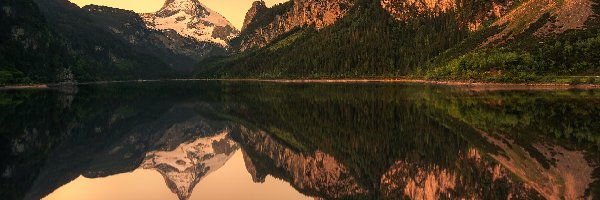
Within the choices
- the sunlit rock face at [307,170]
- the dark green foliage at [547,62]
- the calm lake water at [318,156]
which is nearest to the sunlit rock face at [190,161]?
the calm lake water at [318,156]

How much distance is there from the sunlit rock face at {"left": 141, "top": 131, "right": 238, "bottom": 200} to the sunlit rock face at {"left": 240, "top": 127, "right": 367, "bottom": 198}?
8.93ft

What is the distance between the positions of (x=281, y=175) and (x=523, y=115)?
41.6 metres

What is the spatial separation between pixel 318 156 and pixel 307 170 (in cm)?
336

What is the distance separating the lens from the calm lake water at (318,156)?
33062 millimetres

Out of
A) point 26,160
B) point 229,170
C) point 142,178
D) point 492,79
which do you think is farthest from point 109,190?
point 492,79

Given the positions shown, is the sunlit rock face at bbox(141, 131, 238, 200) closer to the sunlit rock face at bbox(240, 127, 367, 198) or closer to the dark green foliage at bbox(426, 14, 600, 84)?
A: the sunlit rock face at bbox(240, 127, 367, 198)

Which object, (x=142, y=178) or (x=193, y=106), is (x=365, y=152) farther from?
(x=193, y=106)

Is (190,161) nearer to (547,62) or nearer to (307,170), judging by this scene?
(307,170)

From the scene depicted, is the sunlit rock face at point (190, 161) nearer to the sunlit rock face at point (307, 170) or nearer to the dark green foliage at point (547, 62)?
the sunlit rock face at point (307, 170)

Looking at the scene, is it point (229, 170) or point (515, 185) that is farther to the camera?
point (229, 170)

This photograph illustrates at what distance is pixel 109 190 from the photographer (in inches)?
1332

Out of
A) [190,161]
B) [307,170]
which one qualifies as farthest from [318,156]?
[190,161]

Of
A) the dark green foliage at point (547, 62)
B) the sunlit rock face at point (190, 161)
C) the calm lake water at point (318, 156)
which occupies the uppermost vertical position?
the dark green foliage at point (547, 62)

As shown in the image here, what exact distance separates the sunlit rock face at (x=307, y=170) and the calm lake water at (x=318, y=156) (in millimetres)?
136
